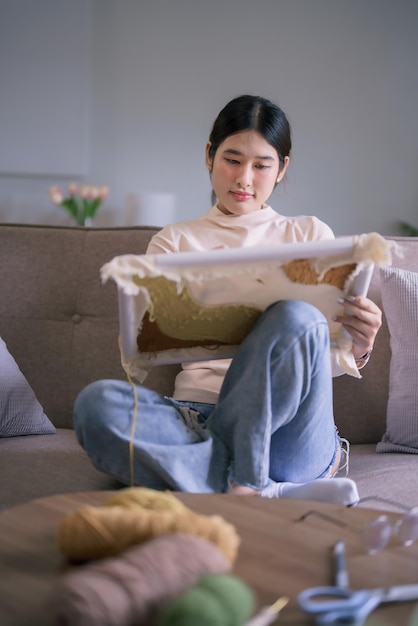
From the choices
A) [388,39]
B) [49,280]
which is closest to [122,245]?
[49,280]

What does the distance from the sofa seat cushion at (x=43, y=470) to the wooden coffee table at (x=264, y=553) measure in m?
0.37

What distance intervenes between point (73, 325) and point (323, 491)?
2.84 feet

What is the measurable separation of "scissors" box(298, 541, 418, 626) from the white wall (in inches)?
146

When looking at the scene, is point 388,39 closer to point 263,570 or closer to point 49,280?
point 49,280

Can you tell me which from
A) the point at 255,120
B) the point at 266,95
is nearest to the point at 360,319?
the point at 255,120

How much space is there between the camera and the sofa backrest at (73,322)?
1878 millimetres

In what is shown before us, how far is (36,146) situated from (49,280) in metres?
2.50

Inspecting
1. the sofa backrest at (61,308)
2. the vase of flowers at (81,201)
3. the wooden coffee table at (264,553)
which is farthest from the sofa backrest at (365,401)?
the vase of flowers at (81,201)

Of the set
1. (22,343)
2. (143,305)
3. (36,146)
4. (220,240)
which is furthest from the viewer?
(36,146)

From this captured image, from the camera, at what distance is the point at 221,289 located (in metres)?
1.33

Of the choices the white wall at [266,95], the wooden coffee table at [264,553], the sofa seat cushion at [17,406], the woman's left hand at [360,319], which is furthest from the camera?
the white wall at [266,95]

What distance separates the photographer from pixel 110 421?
4.37 feet

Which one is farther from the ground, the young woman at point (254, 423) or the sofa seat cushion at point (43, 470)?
the young woman at point (254, 423)

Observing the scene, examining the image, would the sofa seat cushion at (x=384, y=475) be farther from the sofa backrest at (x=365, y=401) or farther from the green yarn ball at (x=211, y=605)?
the green yarn ball at (x=211, y=605)
